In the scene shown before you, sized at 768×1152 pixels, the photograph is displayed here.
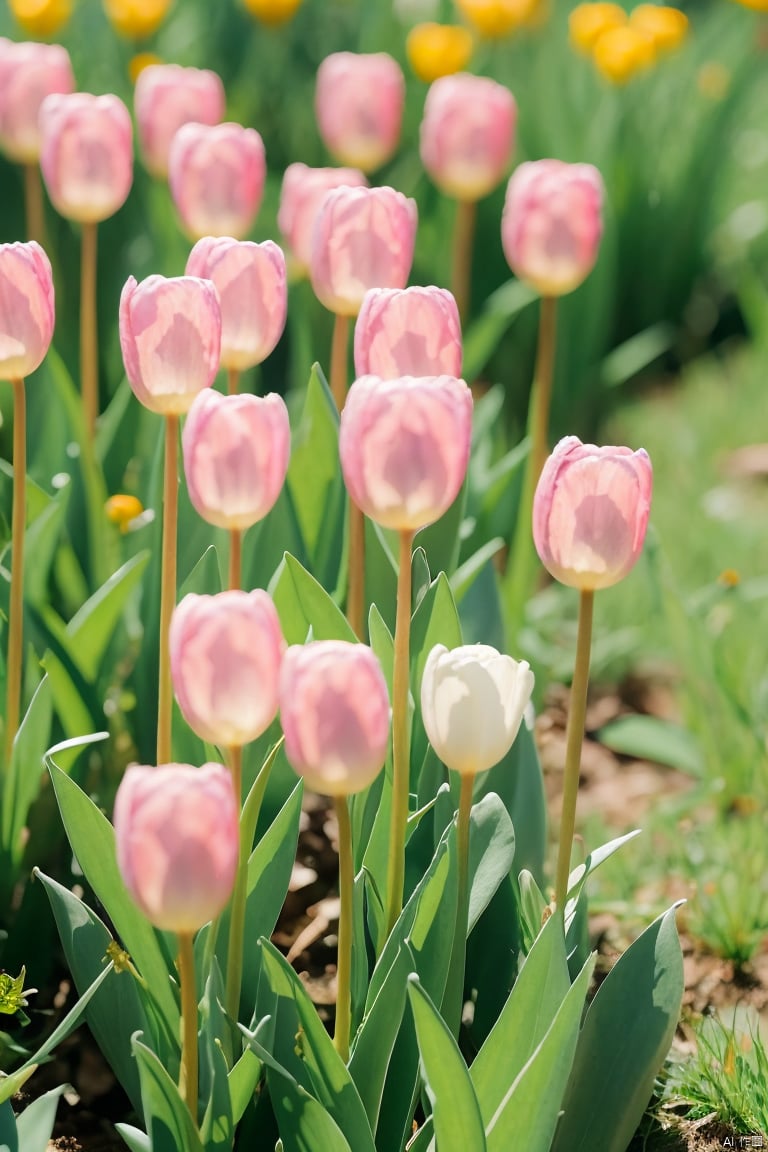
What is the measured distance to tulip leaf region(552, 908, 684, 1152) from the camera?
117 cm

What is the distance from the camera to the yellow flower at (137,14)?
3.06 meters

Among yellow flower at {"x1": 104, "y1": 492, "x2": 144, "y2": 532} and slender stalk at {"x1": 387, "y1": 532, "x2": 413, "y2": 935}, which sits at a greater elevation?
slender stalk at {"x1": 387, "y1": 532, "x2": 413, "y2": 935}

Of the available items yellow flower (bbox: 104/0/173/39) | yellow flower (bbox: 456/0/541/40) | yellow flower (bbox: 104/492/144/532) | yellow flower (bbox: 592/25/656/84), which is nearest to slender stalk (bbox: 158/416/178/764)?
yellow flower (bbox: 104/492/144/532)

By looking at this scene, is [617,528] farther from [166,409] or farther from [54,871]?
[54,871]

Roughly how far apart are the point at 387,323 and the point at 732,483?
1.99 meters

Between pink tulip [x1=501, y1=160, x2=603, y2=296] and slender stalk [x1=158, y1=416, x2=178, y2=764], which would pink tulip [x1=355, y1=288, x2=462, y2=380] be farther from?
pink tulip [x1=501, y1=160, x2=603, y2=296]

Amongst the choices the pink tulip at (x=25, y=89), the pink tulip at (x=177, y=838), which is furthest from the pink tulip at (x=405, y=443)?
the pink tulip at (x=25, y=89)

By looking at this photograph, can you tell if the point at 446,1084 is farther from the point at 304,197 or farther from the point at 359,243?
the point at 304,197

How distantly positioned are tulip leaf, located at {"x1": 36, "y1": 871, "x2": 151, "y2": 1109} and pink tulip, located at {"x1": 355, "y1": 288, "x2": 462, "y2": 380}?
528mm

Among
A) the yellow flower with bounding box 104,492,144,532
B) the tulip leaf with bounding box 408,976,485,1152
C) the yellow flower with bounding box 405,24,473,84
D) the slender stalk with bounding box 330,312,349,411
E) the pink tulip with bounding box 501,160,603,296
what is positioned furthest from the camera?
the yellow flower with bounding box 405,24,473,84

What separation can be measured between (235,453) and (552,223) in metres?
0.82

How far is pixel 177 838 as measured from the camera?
35.1 inches

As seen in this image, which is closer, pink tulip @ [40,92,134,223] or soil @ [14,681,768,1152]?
soil @ [14,681,768,1152]

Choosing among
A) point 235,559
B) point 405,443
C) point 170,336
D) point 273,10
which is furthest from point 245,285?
point 273,10
